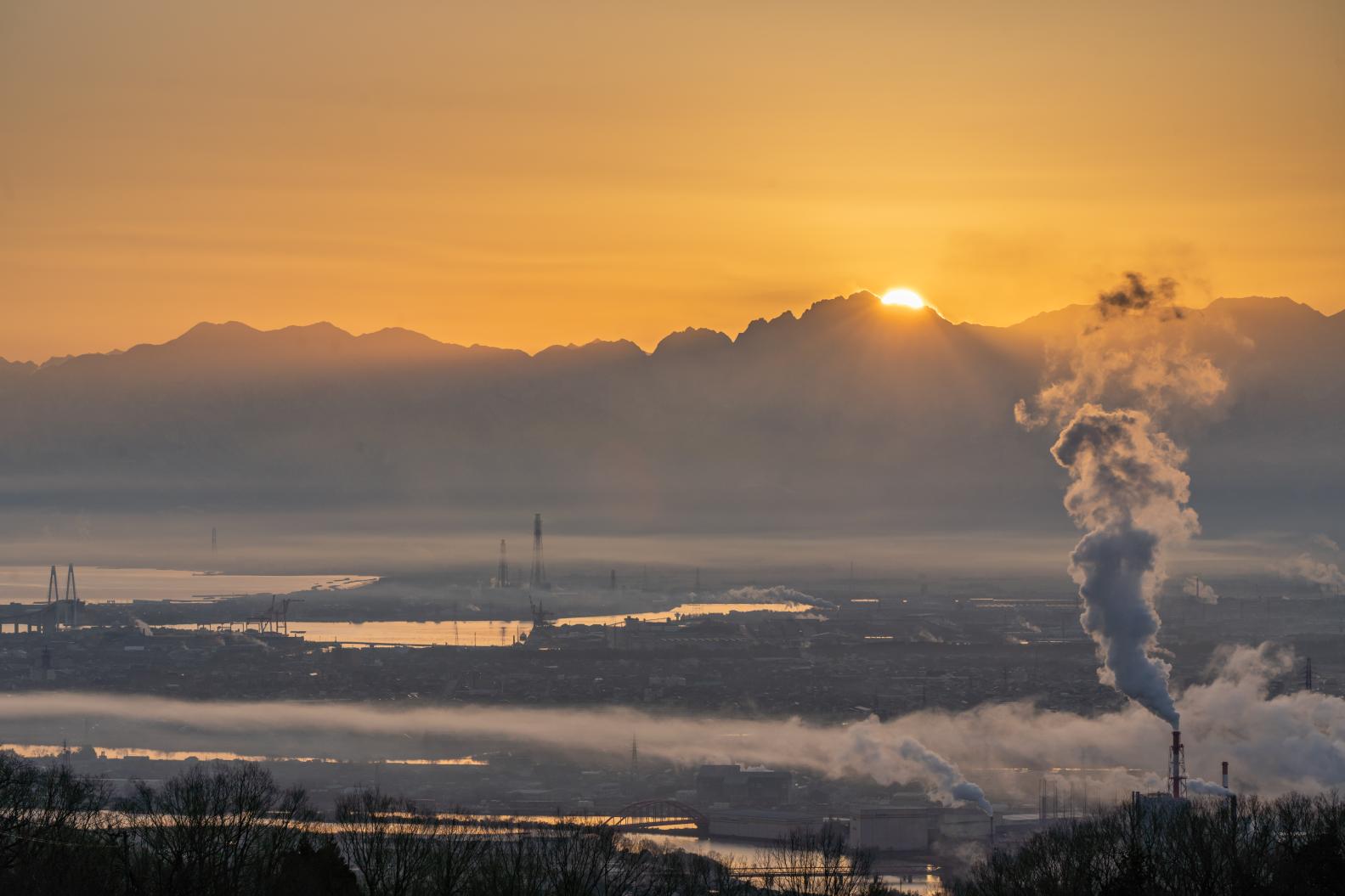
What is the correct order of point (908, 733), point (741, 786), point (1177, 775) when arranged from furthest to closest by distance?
point (908, 733) < point (741, 786) < point (1177, 775)

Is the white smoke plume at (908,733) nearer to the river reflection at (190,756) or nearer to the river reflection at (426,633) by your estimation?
the river reflection at (190,756)

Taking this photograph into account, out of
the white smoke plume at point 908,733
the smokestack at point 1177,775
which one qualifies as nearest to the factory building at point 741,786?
the white smoke plume at point 908,733

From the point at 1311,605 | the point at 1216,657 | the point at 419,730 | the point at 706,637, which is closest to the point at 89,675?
the point at 419,730

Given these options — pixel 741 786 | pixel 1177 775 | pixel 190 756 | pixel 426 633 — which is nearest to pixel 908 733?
pixel 741 786

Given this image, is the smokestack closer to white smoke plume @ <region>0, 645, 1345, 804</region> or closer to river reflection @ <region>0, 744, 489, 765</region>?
white smoke plume @ <region>0, 645, 1345, 804</region>

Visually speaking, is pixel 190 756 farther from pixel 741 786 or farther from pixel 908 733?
pixel 908 733

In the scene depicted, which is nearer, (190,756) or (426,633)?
(190,756)

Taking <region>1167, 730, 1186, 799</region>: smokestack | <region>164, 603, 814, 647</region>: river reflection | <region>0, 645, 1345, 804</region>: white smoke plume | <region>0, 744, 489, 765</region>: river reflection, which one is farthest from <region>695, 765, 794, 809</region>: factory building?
<region>164, 603, 814, 647</region>: river reflection

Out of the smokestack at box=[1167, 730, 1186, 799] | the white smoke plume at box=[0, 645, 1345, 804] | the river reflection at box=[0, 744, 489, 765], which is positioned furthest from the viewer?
the river reflection at box=[0, 744, 489, 765]

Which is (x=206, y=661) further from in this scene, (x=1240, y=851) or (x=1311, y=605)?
(x=1240, y=851)
